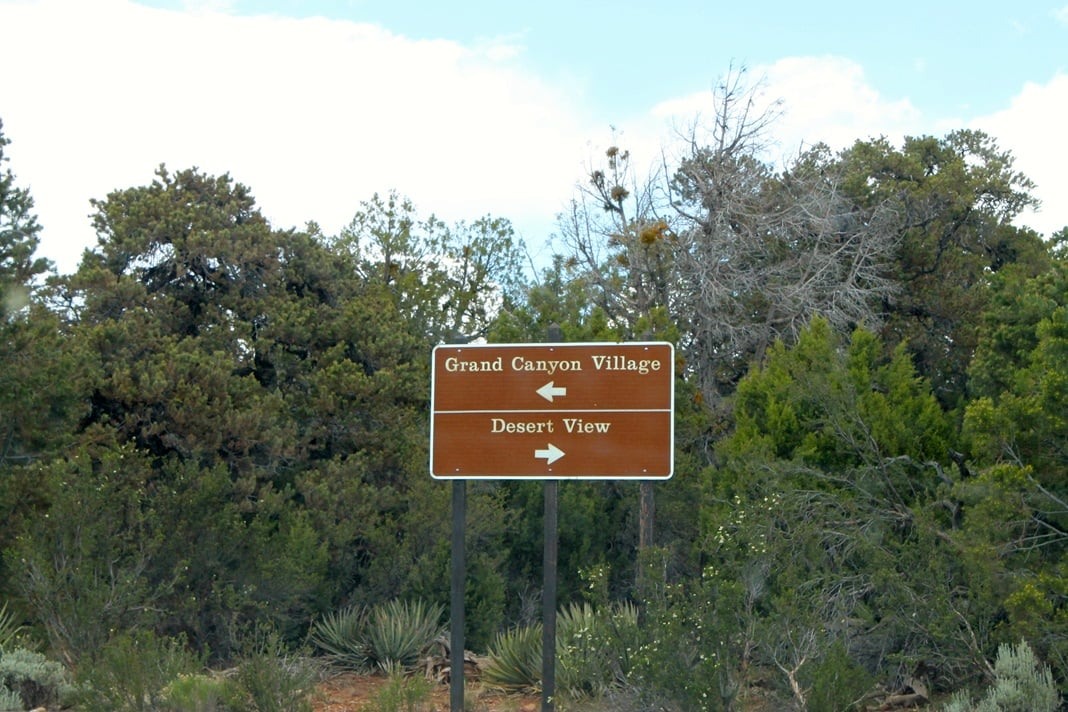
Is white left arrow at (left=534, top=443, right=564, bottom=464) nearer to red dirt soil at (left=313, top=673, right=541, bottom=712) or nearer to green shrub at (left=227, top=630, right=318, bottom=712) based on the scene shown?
red dirt soil at (left=313, top=673, right=541, bottom=712)

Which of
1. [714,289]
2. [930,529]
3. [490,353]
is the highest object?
[714,289]

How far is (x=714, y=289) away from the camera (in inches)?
903

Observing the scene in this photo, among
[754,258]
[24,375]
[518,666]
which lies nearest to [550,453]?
[518,666]

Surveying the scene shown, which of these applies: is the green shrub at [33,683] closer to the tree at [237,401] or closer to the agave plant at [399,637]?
the tree at [237,401]

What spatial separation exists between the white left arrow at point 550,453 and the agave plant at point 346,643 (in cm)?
502

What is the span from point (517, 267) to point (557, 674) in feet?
95.7

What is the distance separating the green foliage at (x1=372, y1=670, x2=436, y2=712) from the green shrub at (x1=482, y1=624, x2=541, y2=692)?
205 centimetres

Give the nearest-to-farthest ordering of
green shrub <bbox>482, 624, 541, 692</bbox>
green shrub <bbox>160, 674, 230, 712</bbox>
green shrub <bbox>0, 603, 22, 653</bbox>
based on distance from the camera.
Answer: green shrub <bbox>160, 674, 230, 712</bbox> → green shrub <bbox>482, 624, 541, 692</bbox> → green shrub <bbox>0, 603, 22, 653</bbox>

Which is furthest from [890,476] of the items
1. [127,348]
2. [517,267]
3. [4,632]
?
[517,267]

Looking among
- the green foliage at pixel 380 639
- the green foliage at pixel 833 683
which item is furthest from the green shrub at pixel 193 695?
the green foliage at pixel 833 683

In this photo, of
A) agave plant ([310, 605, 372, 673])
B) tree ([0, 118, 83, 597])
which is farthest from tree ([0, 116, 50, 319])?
agave plant ([310, 605, 372, 673])

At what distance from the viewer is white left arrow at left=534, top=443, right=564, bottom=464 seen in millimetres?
10078

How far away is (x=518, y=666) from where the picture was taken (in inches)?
483

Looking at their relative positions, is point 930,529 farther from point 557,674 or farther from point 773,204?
point 773,204
